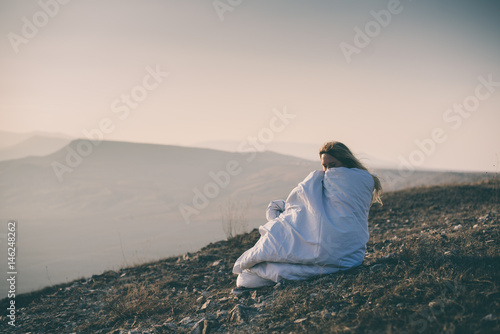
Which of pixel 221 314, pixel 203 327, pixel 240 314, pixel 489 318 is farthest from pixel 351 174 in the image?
pixel 203 327

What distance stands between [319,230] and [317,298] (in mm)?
789

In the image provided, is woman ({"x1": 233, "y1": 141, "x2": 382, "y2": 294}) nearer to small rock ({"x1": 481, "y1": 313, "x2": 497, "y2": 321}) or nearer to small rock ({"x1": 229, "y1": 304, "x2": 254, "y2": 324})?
small rock ({"x1": 229, "y1": 304, "x2": 254, "y2": 324})

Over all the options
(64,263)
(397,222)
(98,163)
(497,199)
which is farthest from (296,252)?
(98,163)

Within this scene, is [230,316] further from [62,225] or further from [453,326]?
[62,225]

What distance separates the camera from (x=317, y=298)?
3242 millimetres

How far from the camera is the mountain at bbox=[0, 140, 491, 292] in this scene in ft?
56.7

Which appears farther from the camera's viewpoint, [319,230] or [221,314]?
[319,230]

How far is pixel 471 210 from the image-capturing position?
318 inches

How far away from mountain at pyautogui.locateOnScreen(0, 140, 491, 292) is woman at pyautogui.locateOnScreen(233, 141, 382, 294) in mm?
4967

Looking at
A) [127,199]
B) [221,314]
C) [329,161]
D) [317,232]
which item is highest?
[329,161]

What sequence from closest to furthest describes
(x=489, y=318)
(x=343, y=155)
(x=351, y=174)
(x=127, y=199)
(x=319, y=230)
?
1. (x=489, y=318)
2. (x=319, y=230)
3. (x=351, y=174)
4. (x=343, y=155)
5. (x=127, y=199)

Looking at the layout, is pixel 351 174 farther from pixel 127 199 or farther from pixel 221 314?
pixel 127 199

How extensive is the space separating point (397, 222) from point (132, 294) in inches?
255

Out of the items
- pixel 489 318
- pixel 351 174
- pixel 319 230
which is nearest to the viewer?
pixel 489 318
